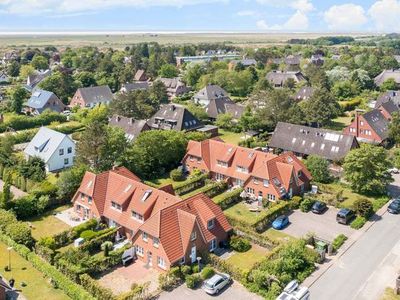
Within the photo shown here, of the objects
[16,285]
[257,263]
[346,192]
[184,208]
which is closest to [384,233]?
[346,192]

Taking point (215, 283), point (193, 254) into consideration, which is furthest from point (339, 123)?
point (215, 283)

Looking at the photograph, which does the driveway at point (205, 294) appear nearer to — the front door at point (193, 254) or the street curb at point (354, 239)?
the front door at point (193, 254)

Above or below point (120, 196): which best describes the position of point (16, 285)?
below

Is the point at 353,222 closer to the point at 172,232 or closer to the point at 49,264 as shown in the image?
the point at 172,232

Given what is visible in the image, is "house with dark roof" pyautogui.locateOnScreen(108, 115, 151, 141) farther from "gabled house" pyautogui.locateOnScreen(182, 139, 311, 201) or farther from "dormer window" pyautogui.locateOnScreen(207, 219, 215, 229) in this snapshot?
"dormer window" pyautogui.locateOnScreen(207, 219, 215, 229)

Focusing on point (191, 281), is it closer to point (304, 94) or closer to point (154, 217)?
point (154, 217)

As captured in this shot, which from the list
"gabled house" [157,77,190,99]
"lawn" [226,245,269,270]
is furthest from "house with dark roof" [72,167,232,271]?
"gabled house" [157,77,190,99]

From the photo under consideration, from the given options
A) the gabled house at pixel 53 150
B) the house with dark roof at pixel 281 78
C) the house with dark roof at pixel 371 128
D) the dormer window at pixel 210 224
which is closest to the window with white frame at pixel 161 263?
the dormer window at pixel 210 224
